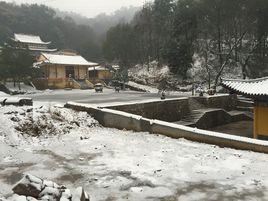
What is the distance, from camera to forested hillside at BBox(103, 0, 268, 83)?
40.8m

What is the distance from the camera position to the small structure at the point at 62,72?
42659 millimetres

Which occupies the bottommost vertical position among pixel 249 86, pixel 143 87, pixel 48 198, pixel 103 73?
pixel 48 198

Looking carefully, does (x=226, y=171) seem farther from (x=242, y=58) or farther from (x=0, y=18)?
(x=0, y=18)

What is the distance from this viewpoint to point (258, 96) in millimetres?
16719

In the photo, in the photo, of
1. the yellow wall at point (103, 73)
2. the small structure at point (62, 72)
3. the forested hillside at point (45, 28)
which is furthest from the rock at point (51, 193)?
the forested hillside at point (45, 28)

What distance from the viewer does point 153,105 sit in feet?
66.1

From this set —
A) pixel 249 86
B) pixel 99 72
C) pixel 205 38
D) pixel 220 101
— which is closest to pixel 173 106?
pixel 220 101

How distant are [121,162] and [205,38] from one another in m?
40.9

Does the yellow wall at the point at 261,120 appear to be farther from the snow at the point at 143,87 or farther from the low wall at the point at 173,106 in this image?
the snow at the point at 143,87

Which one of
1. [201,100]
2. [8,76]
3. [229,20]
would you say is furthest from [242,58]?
[8,76]

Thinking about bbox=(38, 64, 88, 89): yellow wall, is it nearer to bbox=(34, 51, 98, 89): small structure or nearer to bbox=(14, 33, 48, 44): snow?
bbox=(34, 51, 98, 89): small structure

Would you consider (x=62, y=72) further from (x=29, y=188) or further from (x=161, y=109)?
(x=29, y=188)

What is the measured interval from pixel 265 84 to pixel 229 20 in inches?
1052

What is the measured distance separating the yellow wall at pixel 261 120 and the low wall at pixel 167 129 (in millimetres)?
5779
